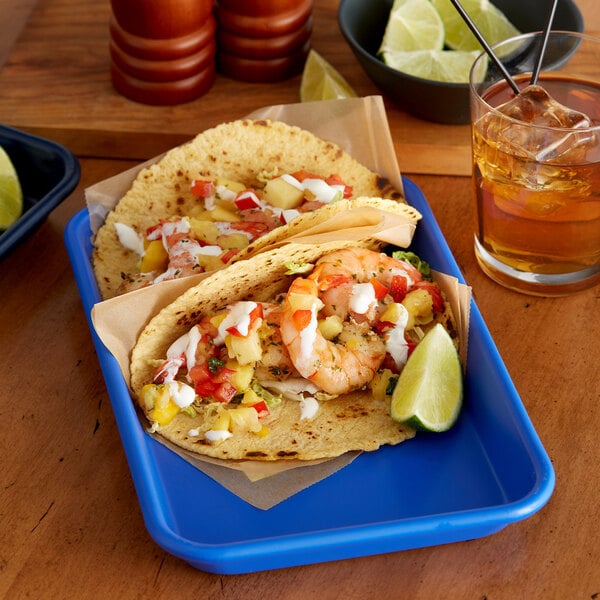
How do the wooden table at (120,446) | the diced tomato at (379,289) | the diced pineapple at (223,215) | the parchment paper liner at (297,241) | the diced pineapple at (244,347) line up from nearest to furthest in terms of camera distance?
the wooden table at (120,446) → the parchment paper liner at (297,241) → the diced pineapple at (244,347) → the diced tomato at (379,289) → the diced pineapple at (223,215)

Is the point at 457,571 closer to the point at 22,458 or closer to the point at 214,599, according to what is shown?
the point at 214,599

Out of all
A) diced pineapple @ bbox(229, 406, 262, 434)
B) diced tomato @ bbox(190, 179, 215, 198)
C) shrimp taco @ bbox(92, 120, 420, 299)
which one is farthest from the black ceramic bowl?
diced pineapple @ bbox(229, 406, 262, 434)

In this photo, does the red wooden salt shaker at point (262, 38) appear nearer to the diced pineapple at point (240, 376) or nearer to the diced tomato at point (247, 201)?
the diced tomato at point (247, 201)

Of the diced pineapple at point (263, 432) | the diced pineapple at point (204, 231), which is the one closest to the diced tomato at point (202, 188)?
the diced pineapple at point (204, 231)

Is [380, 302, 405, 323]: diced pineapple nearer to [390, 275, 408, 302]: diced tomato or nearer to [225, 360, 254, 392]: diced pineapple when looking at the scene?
[390, 275, 408, 302]: diced tomato

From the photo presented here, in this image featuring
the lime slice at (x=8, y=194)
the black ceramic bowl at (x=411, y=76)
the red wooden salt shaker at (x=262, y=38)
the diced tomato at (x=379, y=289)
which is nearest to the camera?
the diced tomato at (x=379, y=289)

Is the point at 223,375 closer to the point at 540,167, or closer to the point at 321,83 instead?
the point at 540,167
